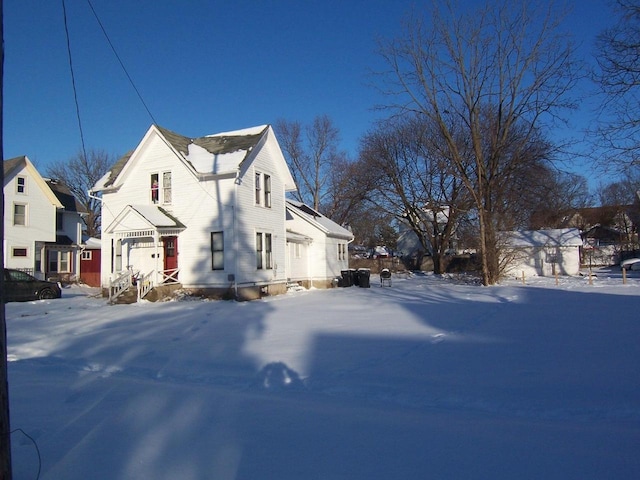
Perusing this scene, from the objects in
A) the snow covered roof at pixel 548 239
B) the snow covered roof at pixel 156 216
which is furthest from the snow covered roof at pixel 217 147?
the snow covered roof at pixel 548 239

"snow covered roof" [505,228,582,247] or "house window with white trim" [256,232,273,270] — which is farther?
"snow covered roof" [505,228,582,247]

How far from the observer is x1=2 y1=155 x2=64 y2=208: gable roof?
106 feet

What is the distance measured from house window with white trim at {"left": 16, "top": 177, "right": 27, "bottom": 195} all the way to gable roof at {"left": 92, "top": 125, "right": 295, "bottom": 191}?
12841 millimetres

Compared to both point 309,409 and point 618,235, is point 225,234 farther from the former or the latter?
point 618,235

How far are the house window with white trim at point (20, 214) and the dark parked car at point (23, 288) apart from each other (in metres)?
13.1

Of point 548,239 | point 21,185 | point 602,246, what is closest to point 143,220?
point 21,185

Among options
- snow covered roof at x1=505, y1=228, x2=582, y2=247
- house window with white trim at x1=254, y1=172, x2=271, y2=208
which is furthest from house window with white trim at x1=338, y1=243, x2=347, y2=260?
snow covered roof at x1=505, y1=228, x2=582, y2=247

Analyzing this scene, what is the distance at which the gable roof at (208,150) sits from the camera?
21203 mm

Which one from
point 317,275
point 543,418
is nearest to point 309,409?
point 543,418

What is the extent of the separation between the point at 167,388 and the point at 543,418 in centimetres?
510

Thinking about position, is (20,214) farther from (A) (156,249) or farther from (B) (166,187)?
(A) (156,249)

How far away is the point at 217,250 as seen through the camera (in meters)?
21.1

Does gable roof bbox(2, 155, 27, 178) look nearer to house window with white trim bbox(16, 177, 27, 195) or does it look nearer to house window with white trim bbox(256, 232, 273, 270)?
house window with white trim bbox(16, 177, 27, 195)

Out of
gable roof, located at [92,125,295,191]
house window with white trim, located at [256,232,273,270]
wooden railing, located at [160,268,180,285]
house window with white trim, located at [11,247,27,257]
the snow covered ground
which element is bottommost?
the snow covered ground
